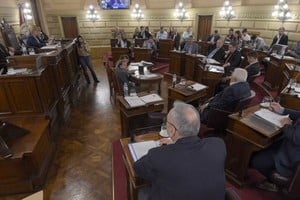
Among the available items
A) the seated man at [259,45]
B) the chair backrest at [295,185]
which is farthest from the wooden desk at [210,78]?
the seated man at [259,45]

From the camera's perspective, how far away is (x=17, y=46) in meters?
7.88

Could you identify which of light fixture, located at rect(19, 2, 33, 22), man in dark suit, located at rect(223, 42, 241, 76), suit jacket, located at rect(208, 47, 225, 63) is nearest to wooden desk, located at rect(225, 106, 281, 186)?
man in dark suit, located at rect(223, 42, 241, 76)

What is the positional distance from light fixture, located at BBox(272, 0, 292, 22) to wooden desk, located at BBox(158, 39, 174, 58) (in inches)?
184

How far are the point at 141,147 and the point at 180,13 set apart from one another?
11731mm

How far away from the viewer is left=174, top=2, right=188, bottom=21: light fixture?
12.1 meters

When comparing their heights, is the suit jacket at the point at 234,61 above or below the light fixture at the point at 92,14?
below

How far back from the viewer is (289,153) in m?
2.12

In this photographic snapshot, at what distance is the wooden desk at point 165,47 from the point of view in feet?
29.8

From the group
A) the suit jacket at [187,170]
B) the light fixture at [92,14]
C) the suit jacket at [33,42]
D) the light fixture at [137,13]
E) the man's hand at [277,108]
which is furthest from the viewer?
the light fixture at [137,13]

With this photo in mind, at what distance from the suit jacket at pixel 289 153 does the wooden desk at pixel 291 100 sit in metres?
1.84

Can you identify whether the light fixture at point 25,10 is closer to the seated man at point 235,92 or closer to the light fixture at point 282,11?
the seated man at point 235,92

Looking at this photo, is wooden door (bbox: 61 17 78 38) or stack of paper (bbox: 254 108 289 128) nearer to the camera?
stack of paper (bbox: 254 108 289 128)

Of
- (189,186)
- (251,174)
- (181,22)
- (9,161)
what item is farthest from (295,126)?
(181,22)

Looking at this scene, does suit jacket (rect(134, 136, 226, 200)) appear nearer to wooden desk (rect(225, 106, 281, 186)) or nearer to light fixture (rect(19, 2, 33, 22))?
wooden desk (rect(225, 106, 281, 186))
